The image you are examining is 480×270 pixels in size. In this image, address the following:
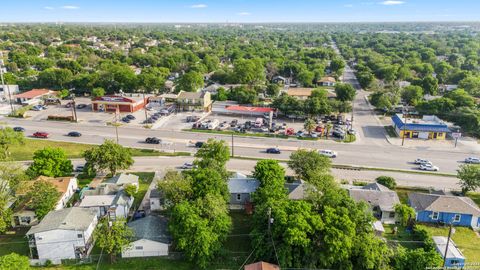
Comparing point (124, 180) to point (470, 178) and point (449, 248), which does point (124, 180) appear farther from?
point (470, 178)

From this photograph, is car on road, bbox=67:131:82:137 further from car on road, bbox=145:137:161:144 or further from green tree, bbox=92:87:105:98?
green tree, bbox=92:87:105:98

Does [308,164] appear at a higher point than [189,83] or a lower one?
lower


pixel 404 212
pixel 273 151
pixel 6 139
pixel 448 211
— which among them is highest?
pixel 6 139

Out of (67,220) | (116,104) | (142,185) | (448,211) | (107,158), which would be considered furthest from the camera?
(116,104)

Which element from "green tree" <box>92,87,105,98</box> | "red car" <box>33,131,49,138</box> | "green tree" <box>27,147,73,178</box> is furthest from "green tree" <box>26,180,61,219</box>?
"green tree" <box>92,87,105,98</box>

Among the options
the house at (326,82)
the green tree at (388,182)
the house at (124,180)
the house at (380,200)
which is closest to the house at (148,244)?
the house at (124,180)

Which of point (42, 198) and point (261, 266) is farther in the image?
point (42, 198)

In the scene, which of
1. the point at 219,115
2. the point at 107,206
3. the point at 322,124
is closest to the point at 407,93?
the point at 322,124

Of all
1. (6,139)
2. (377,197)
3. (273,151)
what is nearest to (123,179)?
(6,139)
